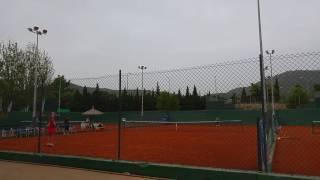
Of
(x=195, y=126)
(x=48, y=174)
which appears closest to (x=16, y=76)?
(x=195, y=126)

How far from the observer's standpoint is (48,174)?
10.1 metres

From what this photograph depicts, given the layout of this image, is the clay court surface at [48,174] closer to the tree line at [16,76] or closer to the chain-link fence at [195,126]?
the chain-link fence at [195,126]

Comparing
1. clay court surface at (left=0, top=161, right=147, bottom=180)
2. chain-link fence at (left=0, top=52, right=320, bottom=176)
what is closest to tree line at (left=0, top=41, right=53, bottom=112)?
chain-link fence at (left=0, top=52, right=320, bottom=176)

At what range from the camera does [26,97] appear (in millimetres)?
41469

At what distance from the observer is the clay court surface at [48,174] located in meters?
9.59

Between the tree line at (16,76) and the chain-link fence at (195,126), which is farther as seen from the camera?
the tree line at (16,76)

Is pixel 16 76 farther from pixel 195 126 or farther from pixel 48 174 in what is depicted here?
pixel 48 174

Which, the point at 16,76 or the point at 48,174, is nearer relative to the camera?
the point at 48,174

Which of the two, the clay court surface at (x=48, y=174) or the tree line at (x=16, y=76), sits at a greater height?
the tree line at (x=16, y=76)

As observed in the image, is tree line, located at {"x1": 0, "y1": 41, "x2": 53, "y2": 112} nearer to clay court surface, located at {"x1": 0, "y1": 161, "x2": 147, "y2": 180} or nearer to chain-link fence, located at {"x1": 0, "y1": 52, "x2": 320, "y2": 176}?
chain-link fence, located at {"x1": 0, "y1": 52, "x2": 320, "y2": 176}

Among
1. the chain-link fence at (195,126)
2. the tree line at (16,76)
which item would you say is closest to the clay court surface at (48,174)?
the chain-link fence at (195,126)

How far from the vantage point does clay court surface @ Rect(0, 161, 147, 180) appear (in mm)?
9594

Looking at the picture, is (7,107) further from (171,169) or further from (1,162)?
(171,169)

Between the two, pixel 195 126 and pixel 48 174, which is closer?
pixel 48 174
